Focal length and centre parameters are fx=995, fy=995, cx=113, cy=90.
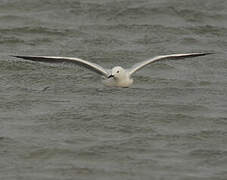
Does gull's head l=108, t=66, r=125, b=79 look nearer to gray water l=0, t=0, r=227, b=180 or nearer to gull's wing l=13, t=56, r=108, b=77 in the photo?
gull's wing l=13, t=56, r=108, b=77

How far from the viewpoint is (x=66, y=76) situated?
1784 cm

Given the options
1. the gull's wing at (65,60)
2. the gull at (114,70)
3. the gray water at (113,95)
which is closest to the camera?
the gray water at (113,95)

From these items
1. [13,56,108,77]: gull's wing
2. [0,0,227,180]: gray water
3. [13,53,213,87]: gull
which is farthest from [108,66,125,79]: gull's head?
[0,0,227,180]: gray water

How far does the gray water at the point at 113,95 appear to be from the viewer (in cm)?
1319

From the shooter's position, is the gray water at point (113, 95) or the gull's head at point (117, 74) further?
the gull's head at point (117, 74)

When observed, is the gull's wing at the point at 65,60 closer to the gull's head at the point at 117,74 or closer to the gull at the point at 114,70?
the gull at the point at 114,70

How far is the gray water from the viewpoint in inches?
519

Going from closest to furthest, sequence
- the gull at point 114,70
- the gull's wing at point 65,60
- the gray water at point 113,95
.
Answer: the gray water at point 113,95
the gull's wing at point 65,60
the gull at point 114,70

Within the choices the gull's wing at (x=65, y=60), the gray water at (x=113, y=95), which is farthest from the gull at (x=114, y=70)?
the gray water at (x=113, y=95)

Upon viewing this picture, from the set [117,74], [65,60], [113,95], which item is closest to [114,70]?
[117,74]

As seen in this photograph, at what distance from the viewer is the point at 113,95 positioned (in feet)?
54.9

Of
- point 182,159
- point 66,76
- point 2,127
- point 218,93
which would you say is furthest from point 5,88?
point 182,159

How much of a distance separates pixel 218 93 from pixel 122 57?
9.26 ft

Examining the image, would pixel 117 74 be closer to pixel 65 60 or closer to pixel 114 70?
pixel 114 70
